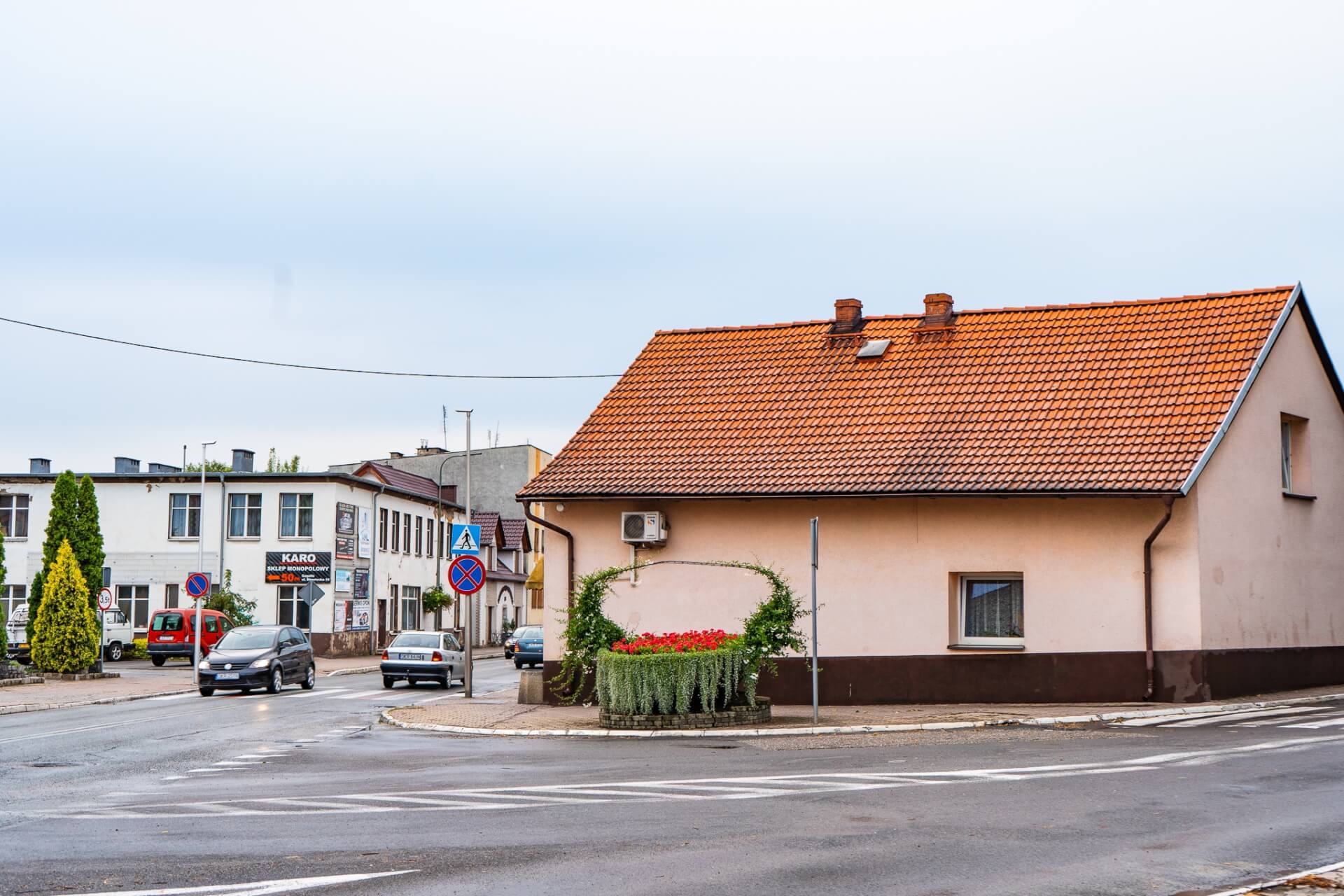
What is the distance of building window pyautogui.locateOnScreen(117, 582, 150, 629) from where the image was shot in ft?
197

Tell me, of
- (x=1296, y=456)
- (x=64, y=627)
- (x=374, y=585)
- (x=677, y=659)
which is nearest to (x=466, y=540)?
(x=677, y=659)

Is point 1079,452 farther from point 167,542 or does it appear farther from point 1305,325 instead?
point 167,542

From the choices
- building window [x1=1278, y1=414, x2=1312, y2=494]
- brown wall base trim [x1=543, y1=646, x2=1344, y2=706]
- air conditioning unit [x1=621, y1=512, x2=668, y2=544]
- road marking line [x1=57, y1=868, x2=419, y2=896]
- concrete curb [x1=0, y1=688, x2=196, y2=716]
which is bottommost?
concrete curb [x1=0, y1=688, x2=196, y2=716]

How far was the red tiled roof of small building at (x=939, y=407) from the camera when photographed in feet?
72.0

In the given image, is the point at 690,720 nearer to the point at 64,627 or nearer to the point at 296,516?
the point at 64,627

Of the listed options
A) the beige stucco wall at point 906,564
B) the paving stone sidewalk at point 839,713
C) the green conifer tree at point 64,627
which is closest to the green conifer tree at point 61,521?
the green conifer tree at point 64,627

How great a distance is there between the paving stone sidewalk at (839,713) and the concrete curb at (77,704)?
349 inches

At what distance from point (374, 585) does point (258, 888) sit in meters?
56.2

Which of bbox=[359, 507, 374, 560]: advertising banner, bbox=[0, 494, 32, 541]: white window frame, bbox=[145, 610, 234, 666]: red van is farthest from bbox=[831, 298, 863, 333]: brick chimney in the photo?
bbox=[0, 494, 32, 541]: white window frame

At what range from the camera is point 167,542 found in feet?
197

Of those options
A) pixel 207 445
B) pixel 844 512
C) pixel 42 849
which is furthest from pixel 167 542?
pixel 42 849

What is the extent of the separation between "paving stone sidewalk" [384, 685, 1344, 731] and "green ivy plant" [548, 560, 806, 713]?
725 millimetres

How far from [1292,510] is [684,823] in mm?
17136

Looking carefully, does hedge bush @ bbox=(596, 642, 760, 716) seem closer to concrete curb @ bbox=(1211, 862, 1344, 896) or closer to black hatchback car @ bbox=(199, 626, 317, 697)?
concrete curb @ bbox=(1211, 862, 1344, 896)
